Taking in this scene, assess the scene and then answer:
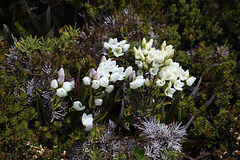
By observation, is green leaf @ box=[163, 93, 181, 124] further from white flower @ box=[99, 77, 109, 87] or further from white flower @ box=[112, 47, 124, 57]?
white flower @ box=[99, 77, 109, 87]

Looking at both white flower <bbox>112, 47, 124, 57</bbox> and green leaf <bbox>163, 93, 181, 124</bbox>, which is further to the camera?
green leaf <bbox>163, 93, 181, 124</bbox>

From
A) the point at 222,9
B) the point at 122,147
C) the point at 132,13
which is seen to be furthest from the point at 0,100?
the point at 222,9

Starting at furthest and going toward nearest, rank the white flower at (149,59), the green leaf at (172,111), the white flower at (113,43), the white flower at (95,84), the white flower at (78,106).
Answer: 1. the green leaf at (172,111)
2. the white flower at (113,43)
3. the white flower at (149,59)
4. the white flower at (78,106)
5. the white flower at (95,84)

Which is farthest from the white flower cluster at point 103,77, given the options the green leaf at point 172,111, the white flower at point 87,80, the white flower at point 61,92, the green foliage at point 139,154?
the green leaf at point 172,111

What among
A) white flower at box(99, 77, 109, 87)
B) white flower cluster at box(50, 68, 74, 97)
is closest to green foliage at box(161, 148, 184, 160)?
white flower at box(99, 77, 109, 87)

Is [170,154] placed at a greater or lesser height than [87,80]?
lesser

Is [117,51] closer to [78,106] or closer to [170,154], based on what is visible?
[78,106]

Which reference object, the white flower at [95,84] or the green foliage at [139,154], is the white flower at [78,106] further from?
the green foliage at [139,154]

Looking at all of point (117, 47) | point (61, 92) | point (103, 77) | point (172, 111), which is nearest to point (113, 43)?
point (117, 47)

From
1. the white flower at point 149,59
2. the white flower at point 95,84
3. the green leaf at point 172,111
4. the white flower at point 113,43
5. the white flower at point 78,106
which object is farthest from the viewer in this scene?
the green leaf at point 172,111
